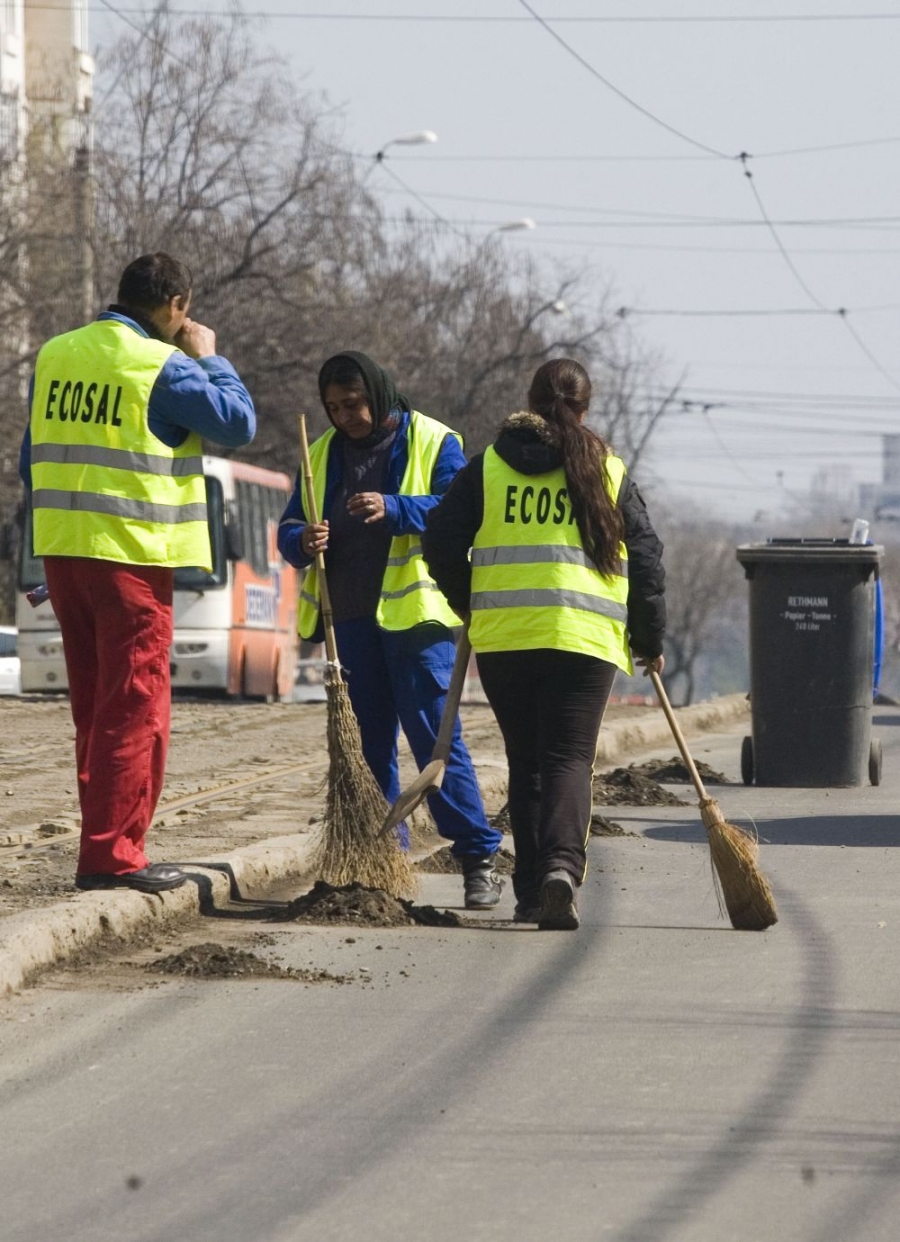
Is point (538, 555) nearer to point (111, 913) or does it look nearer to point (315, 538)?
point (315, 538)

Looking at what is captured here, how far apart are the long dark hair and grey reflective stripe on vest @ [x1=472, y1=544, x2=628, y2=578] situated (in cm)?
3

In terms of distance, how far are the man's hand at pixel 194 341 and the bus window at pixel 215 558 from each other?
1596 centimetres

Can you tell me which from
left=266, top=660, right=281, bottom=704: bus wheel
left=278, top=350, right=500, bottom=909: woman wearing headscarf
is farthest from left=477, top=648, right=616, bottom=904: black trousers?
left=266, top=660, right=281, bottom=704: bus wheel

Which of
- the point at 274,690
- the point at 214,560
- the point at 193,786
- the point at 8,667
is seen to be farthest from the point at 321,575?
the point at 8,667

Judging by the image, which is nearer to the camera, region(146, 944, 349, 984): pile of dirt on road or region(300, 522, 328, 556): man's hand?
region(146, 944, 349, 984): pile of dirt on road

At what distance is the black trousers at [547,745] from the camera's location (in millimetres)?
6754

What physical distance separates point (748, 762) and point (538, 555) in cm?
601

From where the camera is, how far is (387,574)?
24.2ft

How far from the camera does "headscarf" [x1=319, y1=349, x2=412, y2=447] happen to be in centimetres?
719

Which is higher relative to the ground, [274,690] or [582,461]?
[582,461]

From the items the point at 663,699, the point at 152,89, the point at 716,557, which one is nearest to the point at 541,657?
the point at 663,699

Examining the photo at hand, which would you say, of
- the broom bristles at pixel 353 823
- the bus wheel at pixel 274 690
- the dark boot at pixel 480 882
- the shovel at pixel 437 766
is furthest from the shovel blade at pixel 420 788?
the bus wheel at pixel 274 690

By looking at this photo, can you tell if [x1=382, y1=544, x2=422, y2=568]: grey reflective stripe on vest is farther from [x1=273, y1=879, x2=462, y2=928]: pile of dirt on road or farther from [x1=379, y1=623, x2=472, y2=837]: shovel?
[x1=273, y1=879, x2=462, y2=928]: pile of dirt on road

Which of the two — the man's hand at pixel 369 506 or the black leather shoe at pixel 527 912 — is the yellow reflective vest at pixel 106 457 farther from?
the black leather shoe at pixel 527 912
